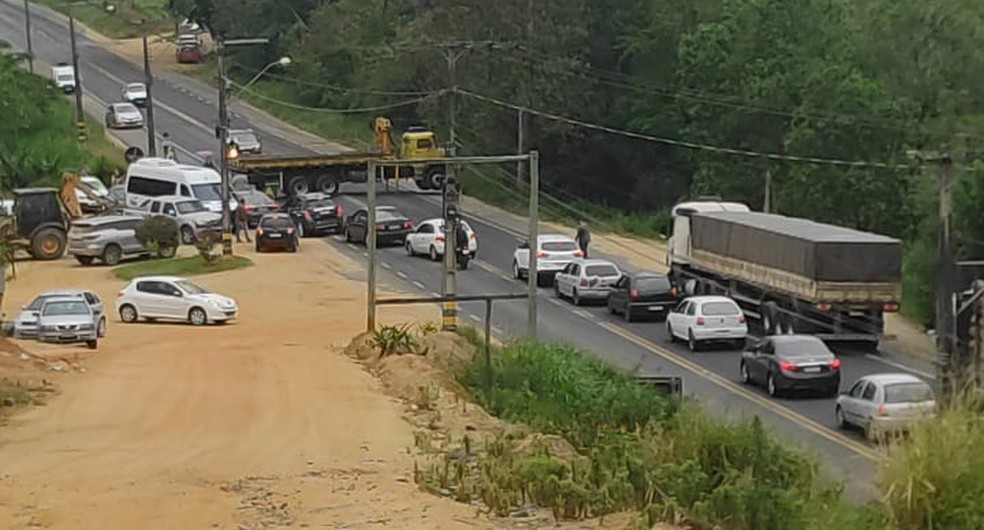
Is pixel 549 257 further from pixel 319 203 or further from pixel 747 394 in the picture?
pixel 747 394

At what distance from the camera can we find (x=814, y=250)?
4059cm

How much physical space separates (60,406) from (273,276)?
82.9 ft

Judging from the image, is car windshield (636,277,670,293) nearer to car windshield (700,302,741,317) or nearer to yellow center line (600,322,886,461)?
yellow center line (600,322,886,461)

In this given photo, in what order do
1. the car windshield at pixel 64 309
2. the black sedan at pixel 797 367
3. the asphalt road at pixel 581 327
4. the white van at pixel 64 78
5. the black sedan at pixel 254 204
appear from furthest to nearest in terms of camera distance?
the white van at pixel 64 78 < the black sedan at pixel 254 204 < the car windshield at pixel 64 309 < the black sedan at pixel 797 367 < the asphalt road at pixel 581 327

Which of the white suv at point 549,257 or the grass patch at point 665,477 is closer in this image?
the grass patch at point 665,477

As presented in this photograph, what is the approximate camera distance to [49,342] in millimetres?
38344

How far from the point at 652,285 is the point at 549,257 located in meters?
6.38

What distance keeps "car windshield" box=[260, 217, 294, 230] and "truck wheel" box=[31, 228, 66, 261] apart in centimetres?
701

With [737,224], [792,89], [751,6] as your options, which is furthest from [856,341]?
[751,6]

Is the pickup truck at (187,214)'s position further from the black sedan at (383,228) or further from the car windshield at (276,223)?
the black sedan at (383,228)

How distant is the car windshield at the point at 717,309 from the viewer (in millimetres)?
41281

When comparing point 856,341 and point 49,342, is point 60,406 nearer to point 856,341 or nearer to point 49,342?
point 49,342

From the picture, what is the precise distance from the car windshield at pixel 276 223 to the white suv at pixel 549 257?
9.94 metres

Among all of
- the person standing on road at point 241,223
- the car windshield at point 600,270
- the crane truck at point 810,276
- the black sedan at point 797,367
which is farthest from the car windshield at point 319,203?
the black sedan at point 797,367
